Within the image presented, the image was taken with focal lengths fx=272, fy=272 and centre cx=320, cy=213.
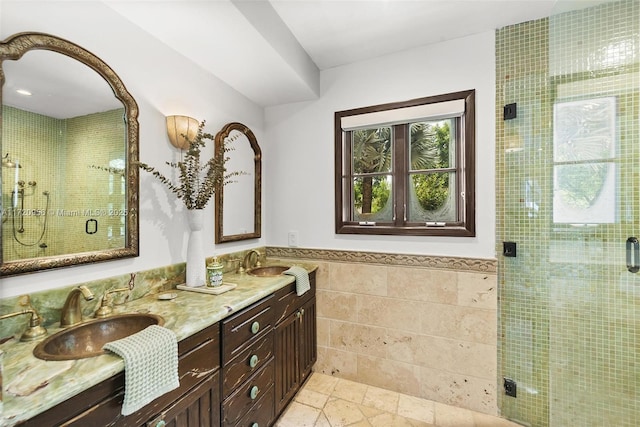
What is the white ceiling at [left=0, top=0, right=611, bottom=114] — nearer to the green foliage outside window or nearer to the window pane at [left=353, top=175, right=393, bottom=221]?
the green foliage outside window

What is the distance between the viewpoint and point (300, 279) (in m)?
1.96

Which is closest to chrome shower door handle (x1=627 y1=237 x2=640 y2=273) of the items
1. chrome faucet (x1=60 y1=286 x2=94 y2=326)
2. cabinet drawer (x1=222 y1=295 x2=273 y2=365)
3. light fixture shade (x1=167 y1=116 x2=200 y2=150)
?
cabinet drawer (x1=222 y1=295 x2=273 y2=365)

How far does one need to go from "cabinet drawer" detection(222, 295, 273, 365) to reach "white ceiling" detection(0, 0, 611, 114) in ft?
4.19

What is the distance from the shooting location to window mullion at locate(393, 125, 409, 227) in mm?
2107

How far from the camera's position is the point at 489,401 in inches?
72.6

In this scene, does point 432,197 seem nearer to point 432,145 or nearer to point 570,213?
point 432,145

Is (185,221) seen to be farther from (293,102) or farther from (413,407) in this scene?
(413,407)

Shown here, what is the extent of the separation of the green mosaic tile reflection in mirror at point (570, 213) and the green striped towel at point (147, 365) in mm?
1945

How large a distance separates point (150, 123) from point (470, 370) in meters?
2.56

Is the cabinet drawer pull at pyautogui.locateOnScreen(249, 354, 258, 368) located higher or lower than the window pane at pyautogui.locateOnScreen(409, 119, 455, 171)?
lower

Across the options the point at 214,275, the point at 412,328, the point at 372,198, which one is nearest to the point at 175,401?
the point at 214,275

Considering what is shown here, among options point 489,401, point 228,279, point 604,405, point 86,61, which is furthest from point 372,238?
point 86,61

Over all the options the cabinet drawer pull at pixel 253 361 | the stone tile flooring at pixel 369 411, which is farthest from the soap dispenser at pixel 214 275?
the stone tile flooring at pixel 369 411

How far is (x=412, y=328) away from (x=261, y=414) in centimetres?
116
